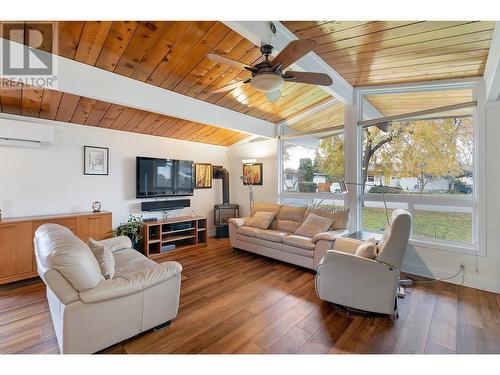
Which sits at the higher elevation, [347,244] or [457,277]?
[347,244]

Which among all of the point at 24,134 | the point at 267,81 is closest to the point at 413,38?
the point at 267,81

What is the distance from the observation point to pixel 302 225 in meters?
3.90

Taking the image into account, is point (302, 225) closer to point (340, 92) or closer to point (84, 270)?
point (340, 92)

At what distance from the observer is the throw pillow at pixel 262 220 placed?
4257mm

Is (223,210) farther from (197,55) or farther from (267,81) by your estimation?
(267,81)

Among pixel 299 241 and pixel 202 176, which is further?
pixel 202 176

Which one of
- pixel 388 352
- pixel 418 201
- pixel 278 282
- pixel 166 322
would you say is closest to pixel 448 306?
pixel 388 352

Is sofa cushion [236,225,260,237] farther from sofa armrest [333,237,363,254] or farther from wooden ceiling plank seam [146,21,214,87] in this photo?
wooden ceiling plank seam [146,21,214,87]

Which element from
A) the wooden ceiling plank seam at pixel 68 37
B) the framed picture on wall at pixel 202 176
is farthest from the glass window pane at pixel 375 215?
the wooden ceiling plank seam at pixel 68 37

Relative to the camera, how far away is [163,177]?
467 cm

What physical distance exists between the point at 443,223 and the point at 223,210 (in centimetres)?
416

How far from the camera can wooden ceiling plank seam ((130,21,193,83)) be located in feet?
7.43

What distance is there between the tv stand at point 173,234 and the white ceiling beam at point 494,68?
4634 mm

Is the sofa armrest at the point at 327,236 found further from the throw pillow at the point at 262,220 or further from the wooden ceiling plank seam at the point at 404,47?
the wooden ceiling plank seam at the point at 404,47
